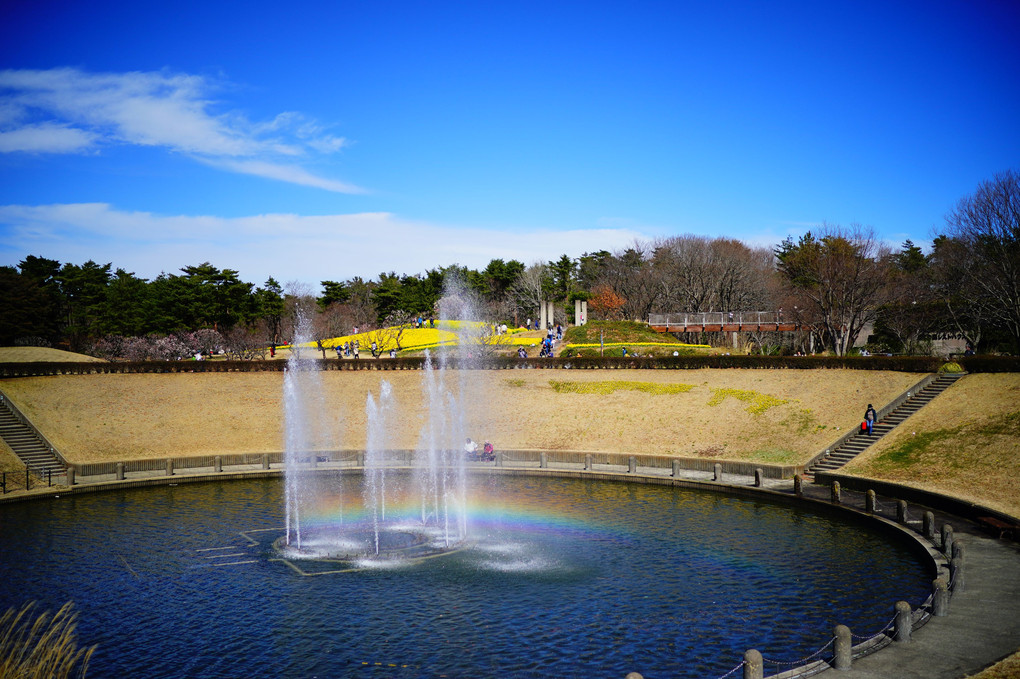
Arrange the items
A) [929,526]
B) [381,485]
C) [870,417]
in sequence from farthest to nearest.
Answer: [870,417]
[381,485]
[929,526]

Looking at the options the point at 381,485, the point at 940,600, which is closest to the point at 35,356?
the point at 381,485

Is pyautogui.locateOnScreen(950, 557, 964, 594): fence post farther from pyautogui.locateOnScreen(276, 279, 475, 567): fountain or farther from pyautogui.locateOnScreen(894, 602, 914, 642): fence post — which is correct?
pyautogui.locateOnScreen(276, 279, 475, 567): fountain

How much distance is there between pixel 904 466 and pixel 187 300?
3208 inches

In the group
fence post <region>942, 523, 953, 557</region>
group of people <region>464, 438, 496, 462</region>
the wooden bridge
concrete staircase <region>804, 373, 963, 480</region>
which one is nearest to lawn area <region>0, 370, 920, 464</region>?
concrete staircase <region>804, 373, 963, 480</region>

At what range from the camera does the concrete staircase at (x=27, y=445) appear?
39969 mm

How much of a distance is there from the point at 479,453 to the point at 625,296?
237ft

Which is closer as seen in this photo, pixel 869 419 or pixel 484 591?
pixel 484 591

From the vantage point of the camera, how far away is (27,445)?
42.1m

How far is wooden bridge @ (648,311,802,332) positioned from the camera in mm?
75875

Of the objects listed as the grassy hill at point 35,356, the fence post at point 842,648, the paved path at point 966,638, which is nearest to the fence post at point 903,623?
the paved path at point 966,638

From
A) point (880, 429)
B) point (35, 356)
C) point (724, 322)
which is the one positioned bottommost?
point (880, 429)

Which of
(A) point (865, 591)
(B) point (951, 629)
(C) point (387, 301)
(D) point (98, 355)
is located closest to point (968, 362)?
(A) point (865, 591)

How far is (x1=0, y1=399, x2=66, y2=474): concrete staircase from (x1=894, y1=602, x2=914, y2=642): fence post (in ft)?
128

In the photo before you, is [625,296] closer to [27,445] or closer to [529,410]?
[529,410]
